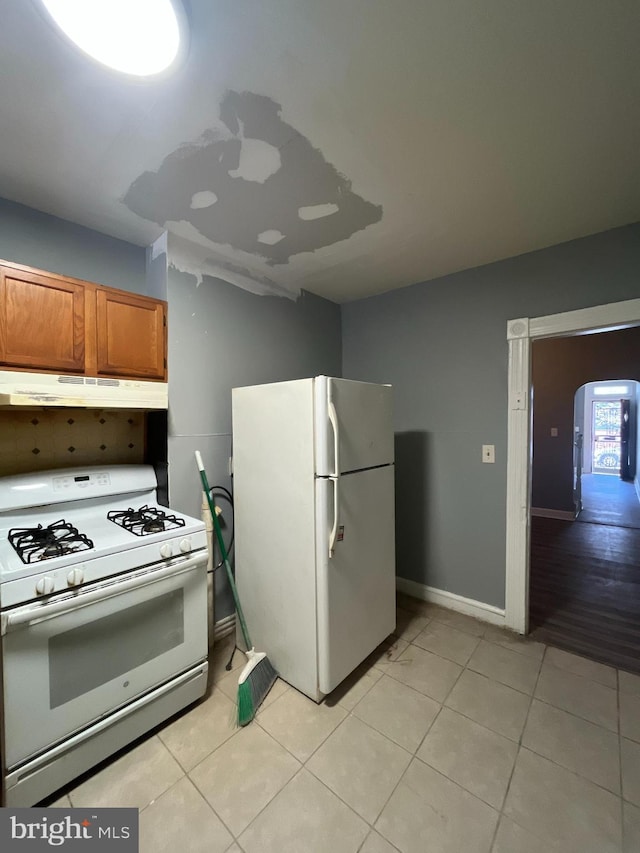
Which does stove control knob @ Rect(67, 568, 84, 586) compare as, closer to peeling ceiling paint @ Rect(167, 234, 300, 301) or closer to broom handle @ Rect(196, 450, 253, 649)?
broom handle @ Rect(196, 450, 253, 649)

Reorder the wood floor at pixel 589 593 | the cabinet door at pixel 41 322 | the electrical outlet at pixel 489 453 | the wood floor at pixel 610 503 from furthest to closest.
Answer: the wood floor at pixel 610 503
the electrical outlet at pixel 489 453
the wood floor at pixel 589 593
the cabinet door at pixel 41 322

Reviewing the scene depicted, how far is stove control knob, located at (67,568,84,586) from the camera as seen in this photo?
1230 millimetres

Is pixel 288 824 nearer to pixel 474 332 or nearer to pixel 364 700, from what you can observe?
pixel 364 700

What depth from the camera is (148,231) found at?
1911 mm

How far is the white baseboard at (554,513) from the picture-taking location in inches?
192

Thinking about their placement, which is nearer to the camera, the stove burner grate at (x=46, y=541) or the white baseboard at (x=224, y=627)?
the stove burner grate at (x=46, y=541)

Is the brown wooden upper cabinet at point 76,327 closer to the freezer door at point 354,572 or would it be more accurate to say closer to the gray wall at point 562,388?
the freezer door at point 354,572

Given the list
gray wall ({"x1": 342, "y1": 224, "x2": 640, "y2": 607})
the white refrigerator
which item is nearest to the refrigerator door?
the white refrigerator

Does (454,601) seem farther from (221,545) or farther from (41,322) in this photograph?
(41,322)

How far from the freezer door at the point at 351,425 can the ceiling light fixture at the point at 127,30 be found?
3.64 ft

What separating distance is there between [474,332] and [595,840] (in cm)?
240

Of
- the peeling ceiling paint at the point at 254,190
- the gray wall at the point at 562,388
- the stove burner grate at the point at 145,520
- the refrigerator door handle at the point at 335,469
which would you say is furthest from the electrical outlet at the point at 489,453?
the gray wall at the point at 562,388

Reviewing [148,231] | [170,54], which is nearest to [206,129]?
[170,54]

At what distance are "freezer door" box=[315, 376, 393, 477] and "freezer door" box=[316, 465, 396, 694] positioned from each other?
0.08 m
